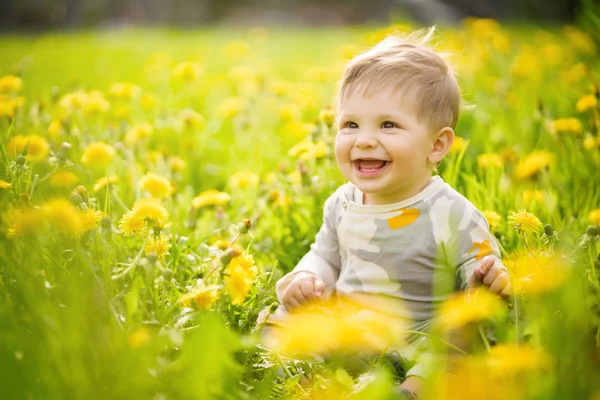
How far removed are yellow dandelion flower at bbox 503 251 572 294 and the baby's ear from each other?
0.28 meters

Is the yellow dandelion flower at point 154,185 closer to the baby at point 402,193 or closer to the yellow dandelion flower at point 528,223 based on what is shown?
the baby at point 402,193

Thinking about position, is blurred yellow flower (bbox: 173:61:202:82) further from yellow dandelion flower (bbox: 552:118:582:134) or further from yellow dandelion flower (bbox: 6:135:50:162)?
yellow dandelion flower (bbox: 552:118:582:134)

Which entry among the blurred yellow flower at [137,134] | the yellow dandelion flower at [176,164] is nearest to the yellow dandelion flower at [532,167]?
the yellow dandelion flower at [176,164]

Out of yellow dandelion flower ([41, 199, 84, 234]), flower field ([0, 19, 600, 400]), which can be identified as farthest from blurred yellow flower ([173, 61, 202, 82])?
yellow dandelion flower ([41, 199, 84, 234])

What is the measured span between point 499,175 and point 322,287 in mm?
812

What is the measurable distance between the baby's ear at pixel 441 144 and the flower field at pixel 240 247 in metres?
0.21

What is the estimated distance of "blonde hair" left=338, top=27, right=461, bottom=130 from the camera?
138 centimetres

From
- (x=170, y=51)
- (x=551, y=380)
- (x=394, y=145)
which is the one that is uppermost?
(x=394, y=145)

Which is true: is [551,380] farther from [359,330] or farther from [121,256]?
[121,256]

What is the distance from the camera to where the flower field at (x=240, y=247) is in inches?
A: 35.4

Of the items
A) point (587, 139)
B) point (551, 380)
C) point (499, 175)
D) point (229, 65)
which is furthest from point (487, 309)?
point (229, 65)

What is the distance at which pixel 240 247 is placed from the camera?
4.24ft

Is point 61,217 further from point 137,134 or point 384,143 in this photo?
point 137,134

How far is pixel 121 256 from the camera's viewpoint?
142 cm
